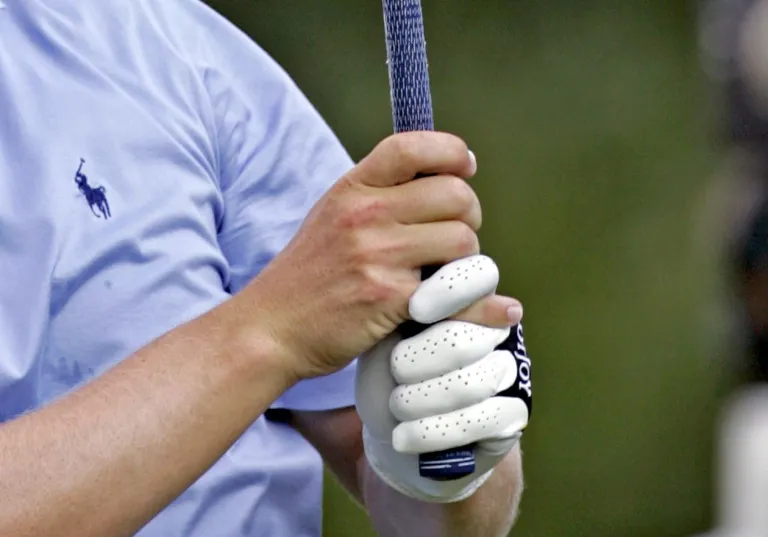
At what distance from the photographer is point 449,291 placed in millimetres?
→ 673

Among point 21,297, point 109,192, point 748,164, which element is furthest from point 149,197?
point 748,164

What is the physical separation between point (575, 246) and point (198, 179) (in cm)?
152

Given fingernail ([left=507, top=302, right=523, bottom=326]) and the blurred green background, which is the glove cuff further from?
the blurred green background

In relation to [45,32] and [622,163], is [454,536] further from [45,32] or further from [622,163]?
[622,163]

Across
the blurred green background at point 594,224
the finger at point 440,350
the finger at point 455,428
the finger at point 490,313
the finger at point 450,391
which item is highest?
the finger at point 490,313

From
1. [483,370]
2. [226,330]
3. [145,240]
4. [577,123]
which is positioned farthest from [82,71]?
[577,123]

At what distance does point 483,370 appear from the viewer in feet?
2.23

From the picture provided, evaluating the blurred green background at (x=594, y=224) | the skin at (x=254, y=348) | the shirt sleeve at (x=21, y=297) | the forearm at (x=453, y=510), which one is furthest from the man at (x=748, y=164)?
the shirt sleeve at (x=21, y=297)

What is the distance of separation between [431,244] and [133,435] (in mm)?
231

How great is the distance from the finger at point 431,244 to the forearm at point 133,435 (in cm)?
12

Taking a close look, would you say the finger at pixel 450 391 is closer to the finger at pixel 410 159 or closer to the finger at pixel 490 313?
the finger at pixel 490 313

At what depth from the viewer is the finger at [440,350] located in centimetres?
67

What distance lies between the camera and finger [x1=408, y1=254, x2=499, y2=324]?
0.67 metres

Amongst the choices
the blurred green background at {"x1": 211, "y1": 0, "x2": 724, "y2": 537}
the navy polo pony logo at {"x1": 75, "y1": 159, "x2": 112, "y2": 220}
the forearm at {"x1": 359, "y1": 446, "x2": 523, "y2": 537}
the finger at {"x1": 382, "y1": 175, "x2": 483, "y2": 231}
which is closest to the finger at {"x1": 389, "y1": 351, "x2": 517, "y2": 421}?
the finger at {"x1": 382, "y1": 175, "x2": 483, "y2": 231}
